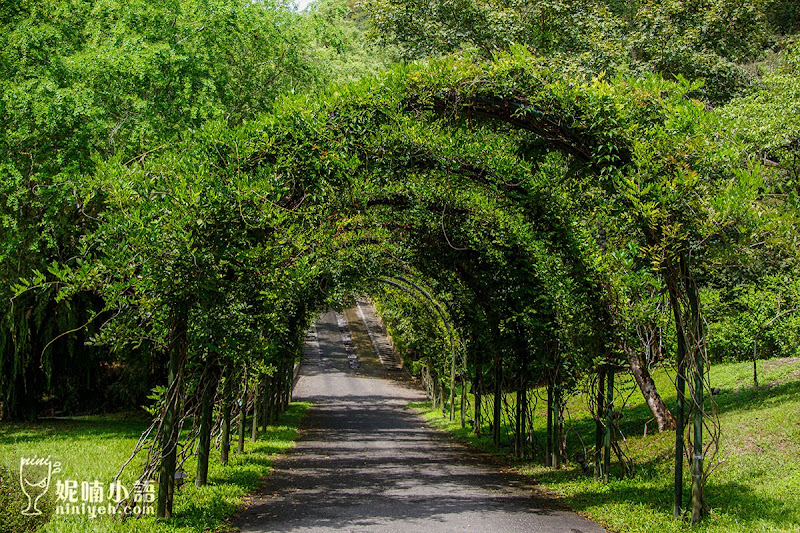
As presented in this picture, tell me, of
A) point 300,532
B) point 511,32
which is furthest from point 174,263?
point 511,32

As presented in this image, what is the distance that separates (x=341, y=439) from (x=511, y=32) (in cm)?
1018

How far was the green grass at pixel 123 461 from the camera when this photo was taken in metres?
6.79

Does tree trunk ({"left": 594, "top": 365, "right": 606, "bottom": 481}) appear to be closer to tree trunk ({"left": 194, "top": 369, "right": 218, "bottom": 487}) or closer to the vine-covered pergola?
the vine-covered pergola

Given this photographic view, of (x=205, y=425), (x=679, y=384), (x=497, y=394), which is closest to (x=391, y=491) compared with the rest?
(x=205, y=425)

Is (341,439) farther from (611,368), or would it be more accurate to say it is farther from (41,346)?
(611,368)

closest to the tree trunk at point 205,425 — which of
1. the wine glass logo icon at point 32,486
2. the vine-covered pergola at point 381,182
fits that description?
the vine-covered pergola at point 381,182

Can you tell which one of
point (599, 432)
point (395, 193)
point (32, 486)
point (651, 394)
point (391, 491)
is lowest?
point (391, 491)

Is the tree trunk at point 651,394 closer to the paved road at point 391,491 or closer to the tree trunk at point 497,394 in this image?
the paved road at point 391,491

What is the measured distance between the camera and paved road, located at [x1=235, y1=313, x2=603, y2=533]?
7.51m

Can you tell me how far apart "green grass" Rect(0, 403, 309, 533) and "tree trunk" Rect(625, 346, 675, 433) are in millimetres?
6007

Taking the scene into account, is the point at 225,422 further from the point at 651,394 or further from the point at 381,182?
the point at 651,394

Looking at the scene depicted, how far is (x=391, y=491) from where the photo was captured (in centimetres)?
976

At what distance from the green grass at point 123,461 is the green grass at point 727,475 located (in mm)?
4081

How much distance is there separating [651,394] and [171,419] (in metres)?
8.37
